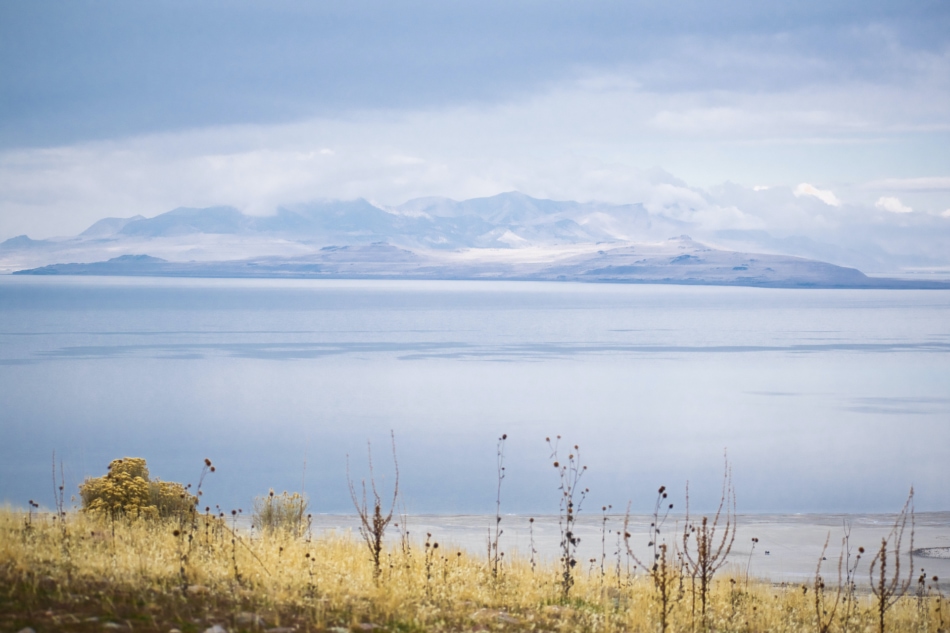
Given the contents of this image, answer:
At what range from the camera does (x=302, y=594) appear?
7.69 metres

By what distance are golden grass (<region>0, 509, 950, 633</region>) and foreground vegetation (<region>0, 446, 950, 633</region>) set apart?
0.06 ft

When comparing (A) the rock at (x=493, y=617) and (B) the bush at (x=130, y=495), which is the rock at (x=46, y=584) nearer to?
(A) the rock at (x=493, y=617)

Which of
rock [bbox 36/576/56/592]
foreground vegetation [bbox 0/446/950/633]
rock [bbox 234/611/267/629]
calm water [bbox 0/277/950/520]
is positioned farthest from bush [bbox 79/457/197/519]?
calm water [bbox 0/277/950/520]

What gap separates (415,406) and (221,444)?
10112mm

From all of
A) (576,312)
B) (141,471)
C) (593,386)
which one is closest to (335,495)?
(141,471)

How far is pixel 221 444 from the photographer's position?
30.5 m

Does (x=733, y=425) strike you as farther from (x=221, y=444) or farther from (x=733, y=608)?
(x=733, y=608)

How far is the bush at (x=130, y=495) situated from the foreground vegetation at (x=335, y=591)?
117 mm

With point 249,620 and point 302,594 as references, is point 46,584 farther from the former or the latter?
point 302,594

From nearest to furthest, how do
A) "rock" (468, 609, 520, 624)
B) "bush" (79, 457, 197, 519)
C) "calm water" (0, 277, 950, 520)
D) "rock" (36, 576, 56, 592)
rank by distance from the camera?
1. "rock" (36, 576, 56, 592)
2. "rock" (468, 609, 520, 624)
3. "bush" (79, 457, 197, 519)
4. "calm water" (0, 277, 950, 520)

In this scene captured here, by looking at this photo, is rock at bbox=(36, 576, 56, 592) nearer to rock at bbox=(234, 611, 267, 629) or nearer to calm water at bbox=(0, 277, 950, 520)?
rock at bbox=(234, 611, 267, 629)

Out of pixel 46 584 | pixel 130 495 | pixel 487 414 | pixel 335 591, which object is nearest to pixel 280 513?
pixel 130 495

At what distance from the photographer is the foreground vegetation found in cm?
681

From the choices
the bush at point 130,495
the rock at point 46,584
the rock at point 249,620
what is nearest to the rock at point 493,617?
the rock at point 249,620
